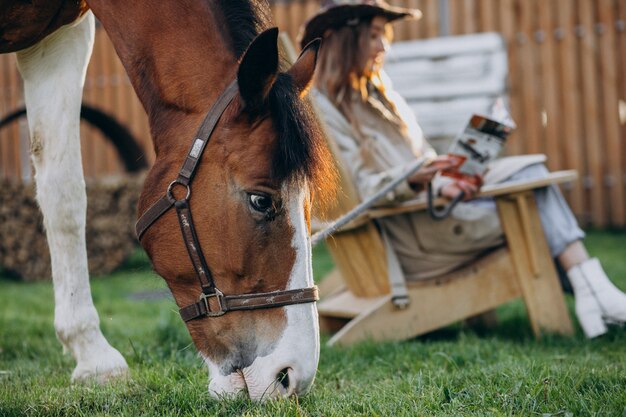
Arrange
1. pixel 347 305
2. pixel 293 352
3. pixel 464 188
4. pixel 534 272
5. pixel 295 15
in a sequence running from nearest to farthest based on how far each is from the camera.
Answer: pixel 293 352
pixel 464 188
pixel 534 272
pixel 347 305
pixel 295 15

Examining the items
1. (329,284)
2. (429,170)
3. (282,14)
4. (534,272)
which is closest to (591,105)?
(282,14)

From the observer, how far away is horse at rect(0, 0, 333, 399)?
2.11 meters

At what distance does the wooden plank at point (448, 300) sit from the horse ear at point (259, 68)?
1723 millimetres

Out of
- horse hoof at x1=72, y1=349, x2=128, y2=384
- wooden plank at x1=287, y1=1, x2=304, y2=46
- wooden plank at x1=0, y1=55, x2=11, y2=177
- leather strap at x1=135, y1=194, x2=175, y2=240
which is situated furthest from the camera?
wooden plank at x1=0, y1=55, x2=11, y2=177

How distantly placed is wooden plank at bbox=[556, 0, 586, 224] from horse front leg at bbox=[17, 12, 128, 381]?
6273 millimetres

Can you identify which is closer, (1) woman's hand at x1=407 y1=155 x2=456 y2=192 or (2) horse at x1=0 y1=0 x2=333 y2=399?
(2) horse at x1=0 y1=0 x2=333 y2=399

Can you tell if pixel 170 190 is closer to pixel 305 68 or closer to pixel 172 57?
pixel 172 57

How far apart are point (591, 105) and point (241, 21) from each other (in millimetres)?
6365

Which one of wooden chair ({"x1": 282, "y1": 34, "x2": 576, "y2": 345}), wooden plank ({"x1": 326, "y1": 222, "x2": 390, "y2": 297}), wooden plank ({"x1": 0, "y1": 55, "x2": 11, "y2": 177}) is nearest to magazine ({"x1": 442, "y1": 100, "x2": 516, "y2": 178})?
wooden chair ({"x1": 282, "y1": 34, "x2": 576, "y2": 345})

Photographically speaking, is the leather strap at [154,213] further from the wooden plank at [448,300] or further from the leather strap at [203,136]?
the wooden plank at [448,300]

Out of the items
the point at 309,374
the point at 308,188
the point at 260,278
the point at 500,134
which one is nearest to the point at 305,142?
the point at 308,188

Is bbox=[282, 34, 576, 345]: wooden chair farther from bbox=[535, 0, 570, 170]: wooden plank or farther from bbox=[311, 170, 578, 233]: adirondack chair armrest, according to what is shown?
bbox=[535, 0, 570, 170]: wooden plank

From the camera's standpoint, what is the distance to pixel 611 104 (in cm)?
784

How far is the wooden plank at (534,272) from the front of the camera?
3.68 m
